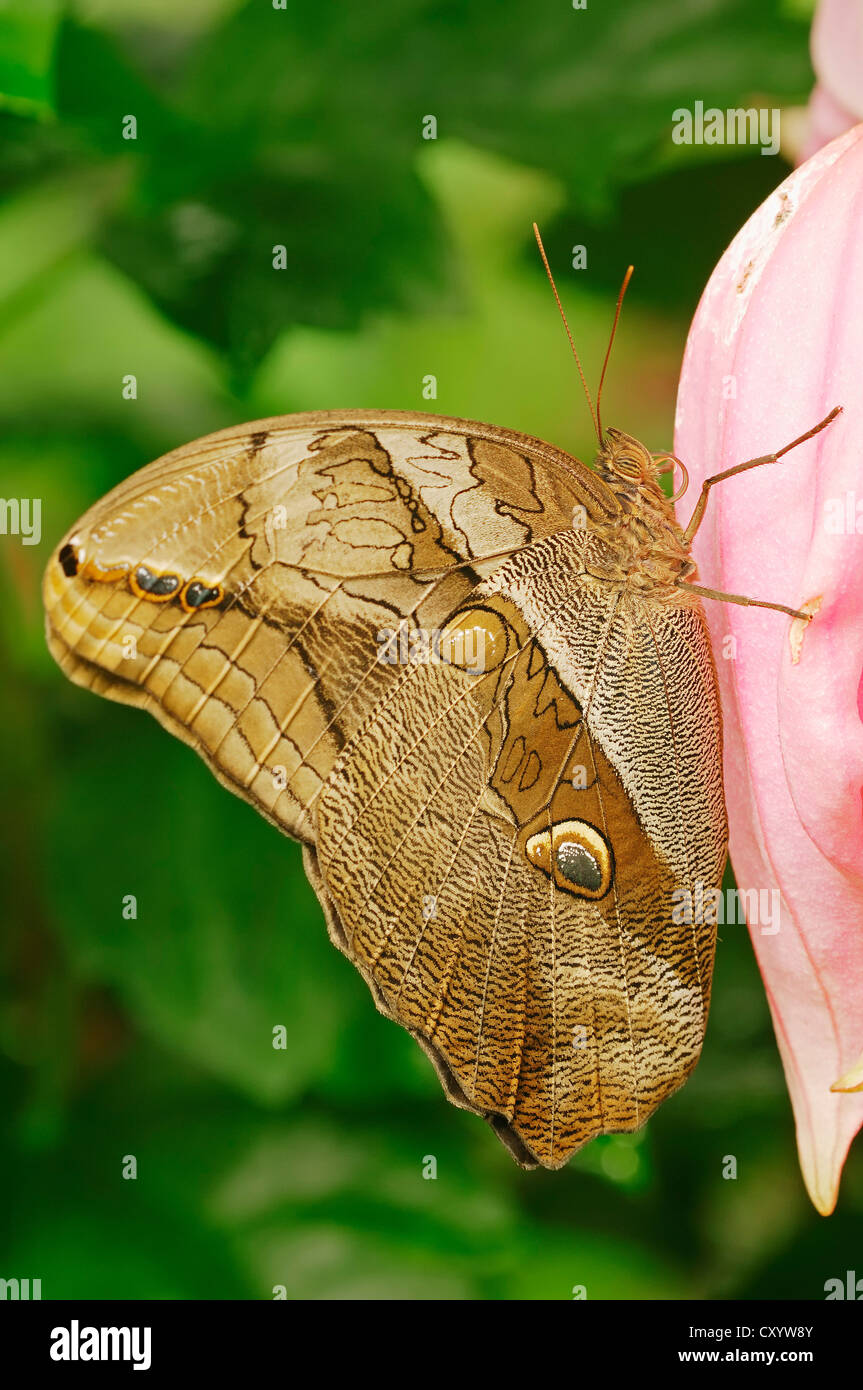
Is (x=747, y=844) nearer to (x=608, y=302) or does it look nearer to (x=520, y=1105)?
(x=520, y=1105)

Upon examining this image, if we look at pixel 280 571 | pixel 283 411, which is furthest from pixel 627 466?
pixel 283 411

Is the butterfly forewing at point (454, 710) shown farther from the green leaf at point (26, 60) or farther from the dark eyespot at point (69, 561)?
the green leaf at point (26, 60)

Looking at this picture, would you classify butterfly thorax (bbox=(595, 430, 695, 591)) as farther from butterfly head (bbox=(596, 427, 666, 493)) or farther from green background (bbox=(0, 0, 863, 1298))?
green background (bbox=(0, 0, 863, 1298))

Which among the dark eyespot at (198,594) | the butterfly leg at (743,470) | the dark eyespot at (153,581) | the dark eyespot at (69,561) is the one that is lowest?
A: the dark eyespot at (198,594)

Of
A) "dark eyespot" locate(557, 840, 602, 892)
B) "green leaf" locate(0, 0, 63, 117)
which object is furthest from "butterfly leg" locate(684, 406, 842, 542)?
"green leaf" locate(0, 0, 63, 117)

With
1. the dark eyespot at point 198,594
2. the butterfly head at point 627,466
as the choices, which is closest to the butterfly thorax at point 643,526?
the butterfly head at point 627,466

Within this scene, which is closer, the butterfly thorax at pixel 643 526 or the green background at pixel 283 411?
the butterfly thorax at pixel 643 526

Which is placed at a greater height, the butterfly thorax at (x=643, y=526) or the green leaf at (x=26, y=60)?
the green leaf at (x=26, y=60)

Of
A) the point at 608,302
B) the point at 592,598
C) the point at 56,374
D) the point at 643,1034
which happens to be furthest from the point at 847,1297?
the point at 56,374
